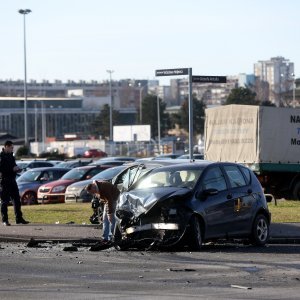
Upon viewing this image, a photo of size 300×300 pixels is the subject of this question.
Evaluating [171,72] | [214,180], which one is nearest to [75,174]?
[171,72]

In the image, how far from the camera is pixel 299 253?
57.5 feet

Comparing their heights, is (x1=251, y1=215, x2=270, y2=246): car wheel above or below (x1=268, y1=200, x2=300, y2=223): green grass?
above

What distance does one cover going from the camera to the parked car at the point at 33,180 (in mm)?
38125

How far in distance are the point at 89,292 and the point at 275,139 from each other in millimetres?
21646

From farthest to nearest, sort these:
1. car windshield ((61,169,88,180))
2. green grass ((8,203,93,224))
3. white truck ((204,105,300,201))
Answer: car windshield ((61,169,88,180)) < white truck ((204,105,300,201)) < green grass ((8,203,93,224))

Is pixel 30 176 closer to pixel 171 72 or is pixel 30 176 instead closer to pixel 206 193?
pixel 171 72

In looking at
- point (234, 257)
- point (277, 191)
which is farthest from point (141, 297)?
point (277, 191)

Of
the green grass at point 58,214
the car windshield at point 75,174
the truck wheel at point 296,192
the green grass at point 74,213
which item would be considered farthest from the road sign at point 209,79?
the car windshield at point 75,174

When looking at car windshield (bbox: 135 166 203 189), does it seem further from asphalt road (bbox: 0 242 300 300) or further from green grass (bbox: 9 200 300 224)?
green grass (bbox: 9 200 300 224)

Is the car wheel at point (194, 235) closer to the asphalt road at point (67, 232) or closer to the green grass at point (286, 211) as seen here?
the asphalt road at point (67, 232)

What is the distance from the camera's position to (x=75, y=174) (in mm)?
37812

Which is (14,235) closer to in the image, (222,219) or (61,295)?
(222,219)

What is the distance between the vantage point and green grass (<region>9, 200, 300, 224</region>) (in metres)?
24.8

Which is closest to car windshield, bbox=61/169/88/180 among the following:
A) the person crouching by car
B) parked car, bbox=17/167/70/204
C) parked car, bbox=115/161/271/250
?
parked car, bbox=17/167/70/204
